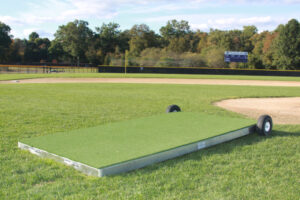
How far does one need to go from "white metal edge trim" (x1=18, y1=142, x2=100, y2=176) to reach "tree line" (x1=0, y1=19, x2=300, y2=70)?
48.6 metres

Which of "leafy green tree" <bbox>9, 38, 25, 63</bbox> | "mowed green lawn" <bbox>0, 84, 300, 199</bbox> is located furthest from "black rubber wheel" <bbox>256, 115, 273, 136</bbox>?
"leafy green tree" <bbox>9, 38, 25, 63</bbox>

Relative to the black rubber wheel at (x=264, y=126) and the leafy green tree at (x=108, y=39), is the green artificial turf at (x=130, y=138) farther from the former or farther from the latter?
the leafy green tree at (x=108, y=39)

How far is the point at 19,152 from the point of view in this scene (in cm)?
465

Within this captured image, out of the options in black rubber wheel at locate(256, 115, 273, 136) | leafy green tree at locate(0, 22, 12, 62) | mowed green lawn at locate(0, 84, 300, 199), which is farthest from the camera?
leafy green tree at locate(0, 22, 12, 62)

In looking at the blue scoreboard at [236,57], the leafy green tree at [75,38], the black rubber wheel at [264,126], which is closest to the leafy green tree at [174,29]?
the leafy green tree at [75,38]

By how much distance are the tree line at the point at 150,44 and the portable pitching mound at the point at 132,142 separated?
4672 centimetres

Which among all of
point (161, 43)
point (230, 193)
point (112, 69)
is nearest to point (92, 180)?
point (230, 193)

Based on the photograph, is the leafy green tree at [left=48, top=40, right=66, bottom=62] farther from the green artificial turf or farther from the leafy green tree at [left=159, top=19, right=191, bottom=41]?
the green artificial turf

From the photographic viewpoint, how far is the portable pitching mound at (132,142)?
3818mm

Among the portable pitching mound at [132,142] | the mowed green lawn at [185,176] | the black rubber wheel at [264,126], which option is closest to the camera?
the mowed green lawn at [185,176]

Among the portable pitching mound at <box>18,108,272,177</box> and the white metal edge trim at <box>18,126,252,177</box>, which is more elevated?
the portable pitching mound at <box>18,108,272,177</box>

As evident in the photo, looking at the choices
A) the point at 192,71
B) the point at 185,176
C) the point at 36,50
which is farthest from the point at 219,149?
the point at 36,50

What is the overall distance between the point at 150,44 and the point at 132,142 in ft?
218

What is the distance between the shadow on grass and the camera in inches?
156
